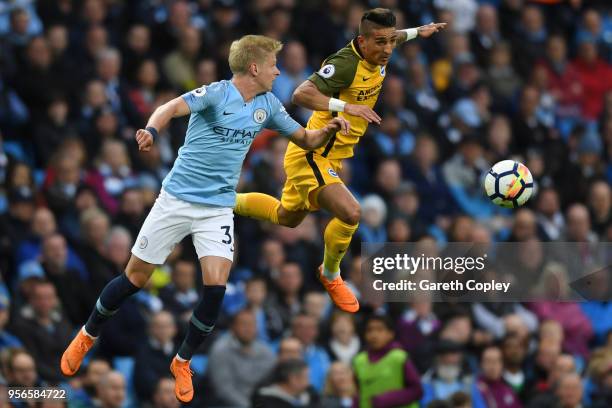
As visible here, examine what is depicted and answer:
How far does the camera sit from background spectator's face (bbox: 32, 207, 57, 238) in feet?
49.3

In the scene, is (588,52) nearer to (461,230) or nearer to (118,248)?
(461,230)

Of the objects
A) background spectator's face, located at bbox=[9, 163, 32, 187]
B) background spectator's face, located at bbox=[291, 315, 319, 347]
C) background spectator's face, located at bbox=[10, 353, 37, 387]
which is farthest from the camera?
background spectator's face, located at bbox=[9, 163, 32, 187]

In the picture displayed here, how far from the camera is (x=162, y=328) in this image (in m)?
14.5

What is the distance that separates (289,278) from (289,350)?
4.51ft

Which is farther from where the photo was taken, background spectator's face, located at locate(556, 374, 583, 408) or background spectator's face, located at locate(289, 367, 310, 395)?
background spectator's face, located at locate(556, 374, 583, 408)

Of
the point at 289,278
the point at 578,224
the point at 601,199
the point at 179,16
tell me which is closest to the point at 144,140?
the point at 289,278

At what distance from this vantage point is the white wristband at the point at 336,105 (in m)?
11.1

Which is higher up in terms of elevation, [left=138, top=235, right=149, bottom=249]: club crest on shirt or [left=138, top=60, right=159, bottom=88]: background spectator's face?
[left=138, top=60, right=159, bottom=88]: background spectator's face

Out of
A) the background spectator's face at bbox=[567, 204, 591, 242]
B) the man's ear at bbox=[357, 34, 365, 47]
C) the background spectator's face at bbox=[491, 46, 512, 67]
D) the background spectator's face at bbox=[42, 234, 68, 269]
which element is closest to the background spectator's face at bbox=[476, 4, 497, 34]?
the background spectator's face at bbox=[491, 46, 512, 67]

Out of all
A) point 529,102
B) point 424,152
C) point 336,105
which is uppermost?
point 336,105

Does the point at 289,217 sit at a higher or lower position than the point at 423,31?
lower

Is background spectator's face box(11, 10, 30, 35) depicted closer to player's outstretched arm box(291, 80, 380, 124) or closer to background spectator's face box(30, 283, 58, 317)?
background spectator's face box(30, 283, 58, 317)

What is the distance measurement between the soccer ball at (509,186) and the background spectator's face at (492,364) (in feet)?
12.2

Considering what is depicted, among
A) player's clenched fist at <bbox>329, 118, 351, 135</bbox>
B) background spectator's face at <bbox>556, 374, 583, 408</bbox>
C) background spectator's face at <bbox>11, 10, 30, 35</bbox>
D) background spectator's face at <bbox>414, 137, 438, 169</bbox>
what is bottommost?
background spectator's face at <bbox>556, 374, 583, 408</bbox>
